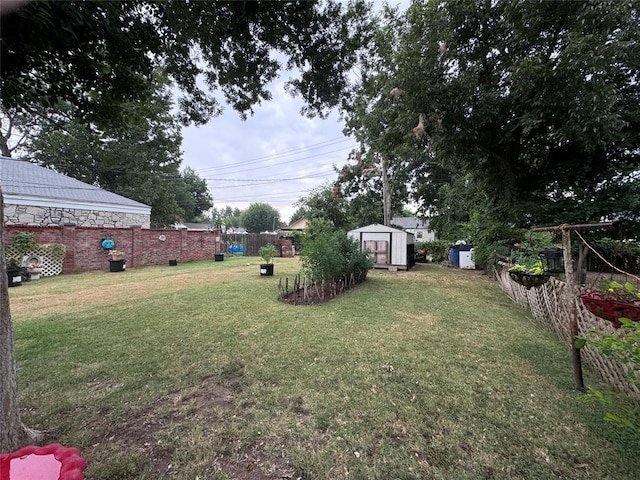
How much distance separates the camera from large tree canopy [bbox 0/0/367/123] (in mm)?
1629

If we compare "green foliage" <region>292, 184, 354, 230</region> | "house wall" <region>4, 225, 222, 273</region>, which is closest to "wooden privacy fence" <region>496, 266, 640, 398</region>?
"house wall" <region>4, 225, 222, 273</region>

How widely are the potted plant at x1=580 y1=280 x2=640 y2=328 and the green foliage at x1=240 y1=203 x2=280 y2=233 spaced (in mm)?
59705

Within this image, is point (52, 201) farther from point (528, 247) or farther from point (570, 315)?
point (528, 247)

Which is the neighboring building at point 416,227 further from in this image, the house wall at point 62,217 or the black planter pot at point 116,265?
the black planter pot at point 116,265

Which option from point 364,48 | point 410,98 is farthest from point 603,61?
point 364,48

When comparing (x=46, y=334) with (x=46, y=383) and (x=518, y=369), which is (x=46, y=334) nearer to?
(x=46, y=383)

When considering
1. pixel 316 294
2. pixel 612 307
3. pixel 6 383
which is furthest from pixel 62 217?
pixel 612 307

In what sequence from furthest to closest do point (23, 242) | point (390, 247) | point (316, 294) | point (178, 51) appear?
point (390, 247)
point (23, 242)
point (316, 294)
point (178, 51)

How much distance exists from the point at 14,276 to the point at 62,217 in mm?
4808

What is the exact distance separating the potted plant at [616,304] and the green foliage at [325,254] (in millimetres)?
4626

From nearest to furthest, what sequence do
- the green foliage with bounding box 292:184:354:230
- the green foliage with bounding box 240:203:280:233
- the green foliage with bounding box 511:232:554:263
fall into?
the green foliage with bounding box 511:232:554:263 → the green foliage with bounding box 292:184:354:230 → the green foliage with bounding box 240:203:280:233

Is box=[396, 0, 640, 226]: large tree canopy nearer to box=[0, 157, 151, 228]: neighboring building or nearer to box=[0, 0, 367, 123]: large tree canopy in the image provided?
box=[0, 0, 367, 123]: large tree canopy

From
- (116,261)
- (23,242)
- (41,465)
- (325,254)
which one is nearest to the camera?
(41,465)

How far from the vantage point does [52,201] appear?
33.7 ft
